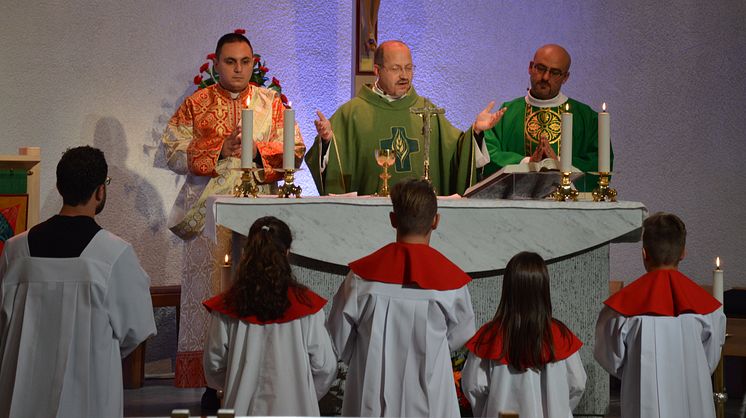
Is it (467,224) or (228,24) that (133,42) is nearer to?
(228,24)

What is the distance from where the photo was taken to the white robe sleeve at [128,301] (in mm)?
4340

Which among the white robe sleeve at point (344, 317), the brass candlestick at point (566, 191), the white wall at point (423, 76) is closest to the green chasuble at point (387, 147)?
the brass candlestick at point (566, 191)

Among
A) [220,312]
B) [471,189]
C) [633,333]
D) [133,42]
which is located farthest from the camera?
[133,42]

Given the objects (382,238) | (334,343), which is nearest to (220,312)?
(334,343)

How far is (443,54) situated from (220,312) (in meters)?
5.04

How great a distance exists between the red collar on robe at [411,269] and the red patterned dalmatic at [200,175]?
107 inches

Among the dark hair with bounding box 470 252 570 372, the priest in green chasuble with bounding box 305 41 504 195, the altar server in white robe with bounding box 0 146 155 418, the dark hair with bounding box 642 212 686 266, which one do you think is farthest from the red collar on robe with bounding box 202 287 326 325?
the priest in green chasuble with bounding box 305 41 504 195

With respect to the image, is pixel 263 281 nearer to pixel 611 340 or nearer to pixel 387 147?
pixel 611 340

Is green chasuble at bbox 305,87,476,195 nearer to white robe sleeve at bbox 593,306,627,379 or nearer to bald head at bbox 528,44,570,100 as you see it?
bald head at bbox 528,44,570,100

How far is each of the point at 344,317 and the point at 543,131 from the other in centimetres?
345

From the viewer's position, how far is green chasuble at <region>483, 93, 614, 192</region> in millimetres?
7402

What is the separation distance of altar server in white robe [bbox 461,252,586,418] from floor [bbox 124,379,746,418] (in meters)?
2.33

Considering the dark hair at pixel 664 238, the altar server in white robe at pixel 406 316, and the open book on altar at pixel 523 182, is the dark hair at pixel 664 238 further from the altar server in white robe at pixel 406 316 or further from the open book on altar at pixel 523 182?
the open book on altar at pixel 523 182

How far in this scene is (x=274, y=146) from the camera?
6.73 m
